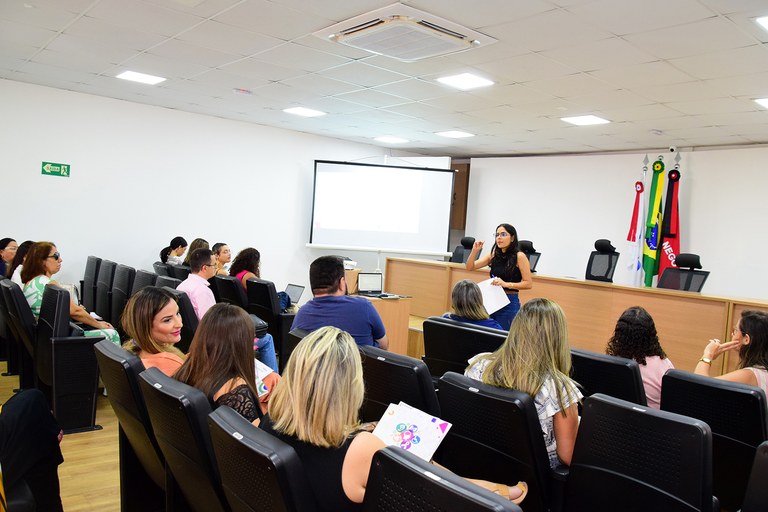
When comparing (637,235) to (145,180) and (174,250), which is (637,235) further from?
(145,180)

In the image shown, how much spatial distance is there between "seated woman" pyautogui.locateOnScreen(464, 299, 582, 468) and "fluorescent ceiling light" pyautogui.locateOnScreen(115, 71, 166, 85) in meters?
5.58

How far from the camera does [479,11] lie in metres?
3.83

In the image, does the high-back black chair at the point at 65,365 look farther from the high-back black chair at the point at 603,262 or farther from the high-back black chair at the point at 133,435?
the high-back black chair at the point at 603,262

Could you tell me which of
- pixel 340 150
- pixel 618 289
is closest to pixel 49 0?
pixel 618 289

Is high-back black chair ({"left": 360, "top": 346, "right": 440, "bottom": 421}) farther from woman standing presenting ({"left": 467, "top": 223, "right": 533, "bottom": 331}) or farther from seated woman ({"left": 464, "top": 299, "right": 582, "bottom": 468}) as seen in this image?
woman standing presenting ({"left": 467, "top": 223, "right": 533, "bottom": 331})

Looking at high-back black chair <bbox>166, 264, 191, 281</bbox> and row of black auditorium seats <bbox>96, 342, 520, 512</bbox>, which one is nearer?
row of black auditorium seats <bbox>96, 342, 520, 512</bbox>

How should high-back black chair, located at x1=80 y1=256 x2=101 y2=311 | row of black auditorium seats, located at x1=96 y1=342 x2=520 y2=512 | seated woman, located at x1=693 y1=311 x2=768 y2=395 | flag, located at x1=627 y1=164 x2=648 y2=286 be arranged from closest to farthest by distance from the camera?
1. row of black auditorium seats, located at x1=96 y1=342 x2=520 y2=512
2. seated woman, located at x1=693 y1=311 x2=768 y2=395
3. high-back black chair, located at x1=80 y1=256 x2=101 y2=311
4. flag, located at x1=627 y1=164 x2=648 y2=286

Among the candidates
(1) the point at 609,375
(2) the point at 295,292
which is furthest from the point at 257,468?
(2) the point at 295,292

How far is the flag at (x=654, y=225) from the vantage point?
845 cm

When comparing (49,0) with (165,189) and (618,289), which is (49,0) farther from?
(618,289)

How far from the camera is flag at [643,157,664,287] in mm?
8445

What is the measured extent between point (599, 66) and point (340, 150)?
20.0 feet

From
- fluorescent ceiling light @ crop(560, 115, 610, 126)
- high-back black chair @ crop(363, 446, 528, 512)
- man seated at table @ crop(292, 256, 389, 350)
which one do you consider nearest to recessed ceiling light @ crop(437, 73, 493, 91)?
fluorescent ceiling light @ crop(560, 115, 610, 126)

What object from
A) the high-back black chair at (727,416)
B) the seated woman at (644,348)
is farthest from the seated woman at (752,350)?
the high-back black chair at (727,416)
